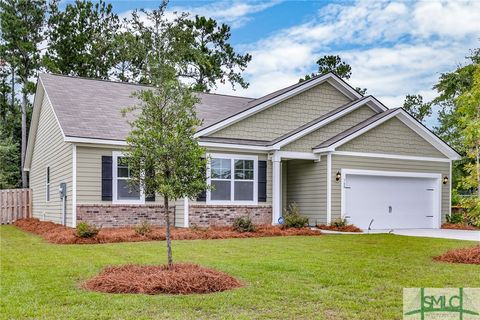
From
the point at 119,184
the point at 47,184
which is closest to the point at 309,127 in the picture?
the point at 119,184

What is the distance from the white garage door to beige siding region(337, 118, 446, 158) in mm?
799

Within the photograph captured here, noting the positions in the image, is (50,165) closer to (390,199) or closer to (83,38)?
(390,199)

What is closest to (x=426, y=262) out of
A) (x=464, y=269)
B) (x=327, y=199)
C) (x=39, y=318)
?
(x=464, y=269)

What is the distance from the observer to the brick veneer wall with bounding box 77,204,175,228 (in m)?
15.5

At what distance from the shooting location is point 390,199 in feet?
60.5

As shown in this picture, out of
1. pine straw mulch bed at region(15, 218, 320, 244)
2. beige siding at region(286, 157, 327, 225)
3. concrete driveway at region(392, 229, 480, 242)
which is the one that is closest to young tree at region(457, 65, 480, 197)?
concrete driveway at region(392, 229, 480, 242)

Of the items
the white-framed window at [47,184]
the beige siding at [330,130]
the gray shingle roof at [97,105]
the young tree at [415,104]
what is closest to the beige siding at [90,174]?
the gray shingle roof at [97,105]

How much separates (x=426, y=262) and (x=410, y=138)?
34.1ft

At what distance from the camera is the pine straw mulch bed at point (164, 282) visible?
636 cm

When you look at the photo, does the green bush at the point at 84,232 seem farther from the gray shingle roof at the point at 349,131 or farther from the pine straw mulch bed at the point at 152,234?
the gray shingle roof at the point at 349,131

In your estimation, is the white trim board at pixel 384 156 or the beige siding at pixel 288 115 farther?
the beige siding at pixel 288 115

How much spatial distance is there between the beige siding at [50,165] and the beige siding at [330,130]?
7.06m

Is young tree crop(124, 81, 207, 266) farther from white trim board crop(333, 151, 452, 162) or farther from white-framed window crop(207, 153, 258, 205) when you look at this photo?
white trim board crop(333, 151, 452, 162)

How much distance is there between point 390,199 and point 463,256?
30.4 feet
